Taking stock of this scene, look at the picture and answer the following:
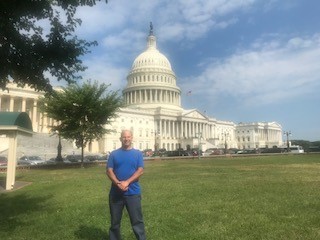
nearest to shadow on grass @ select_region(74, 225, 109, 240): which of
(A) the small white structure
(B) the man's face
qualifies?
(B) the man's face

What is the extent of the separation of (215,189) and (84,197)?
17.5 feet

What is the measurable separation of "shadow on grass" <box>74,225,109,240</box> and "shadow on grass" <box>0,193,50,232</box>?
1.98 m

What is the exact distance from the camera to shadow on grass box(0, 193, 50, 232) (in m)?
9.90

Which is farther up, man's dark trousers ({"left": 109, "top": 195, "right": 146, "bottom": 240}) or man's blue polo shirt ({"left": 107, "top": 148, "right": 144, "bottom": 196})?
man's blue polo shirt ({"left": 107, "top": 148, "right": 144, "bottom": 196})

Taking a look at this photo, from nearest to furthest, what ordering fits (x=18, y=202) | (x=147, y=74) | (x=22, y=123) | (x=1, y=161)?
→ (x=18, y=202) < (x=22, y=123) < (x=1, y=161) < (x=147, y=74)

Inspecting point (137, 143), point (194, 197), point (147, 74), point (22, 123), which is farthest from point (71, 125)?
point (147, 74)

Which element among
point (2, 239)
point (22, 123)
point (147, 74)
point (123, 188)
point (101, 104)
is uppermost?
point (147, 74)

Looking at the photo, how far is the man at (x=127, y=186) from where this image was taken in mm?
6859

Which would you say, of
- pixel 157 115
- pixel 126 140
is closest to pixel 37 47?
pixel 126 140

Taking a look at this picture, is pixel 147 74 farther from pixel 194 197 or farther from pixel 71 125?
pixel 194 197

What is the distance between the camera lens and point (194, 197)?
12875 millimetres

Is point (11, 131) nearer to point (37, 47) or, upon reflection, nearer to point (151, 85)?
point (37, 47)

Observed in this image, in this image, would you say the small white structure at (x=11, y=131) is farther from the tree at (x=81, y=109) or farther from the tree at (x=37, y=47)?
the tree at (x=81, y=109)

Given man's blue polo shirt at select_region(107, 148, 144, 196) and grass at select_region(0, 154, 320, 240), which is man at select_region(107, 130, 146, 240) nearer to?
man's blue polo shirt at select_region(107, 148, 144, 196)
